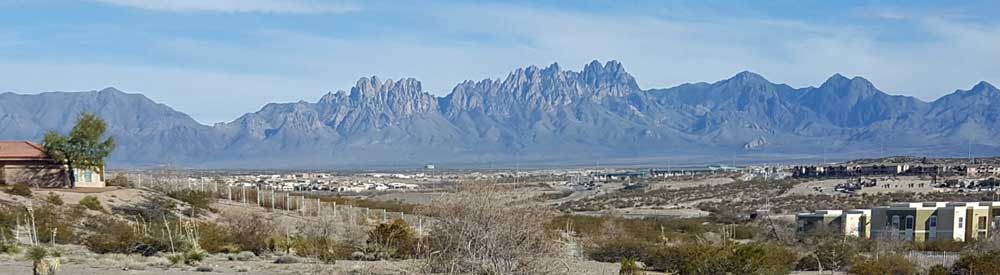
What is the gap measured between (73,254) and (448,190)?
1472cm

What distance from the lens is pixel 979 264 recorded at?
29.2 m

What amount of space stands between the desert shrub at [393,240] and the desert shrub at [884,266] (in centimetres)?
1177

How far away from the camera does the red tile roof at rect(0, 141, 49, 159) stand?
58.8m

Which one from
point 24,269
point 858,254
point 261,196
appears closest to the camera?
point 24,269

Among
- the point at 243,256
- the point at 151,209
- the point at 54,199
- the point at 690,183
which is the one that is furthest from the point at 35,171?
the point at 690,183

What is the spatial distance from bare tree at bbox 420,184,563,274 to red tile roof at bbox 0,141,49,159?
4096cm

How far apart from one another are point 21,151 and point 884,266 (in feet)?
142

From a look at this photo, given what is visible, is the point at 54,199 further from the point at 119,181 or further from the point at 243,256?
the point at 243,256

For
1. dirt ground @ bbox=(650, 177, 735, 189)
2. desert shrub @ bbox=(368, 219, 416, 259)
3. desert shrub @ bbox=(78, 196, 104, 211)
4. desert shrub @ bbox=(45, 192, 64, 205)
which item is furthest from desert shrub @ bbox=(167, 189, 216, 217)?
dirt ground @ bbox=(650, 177, 735, 189)

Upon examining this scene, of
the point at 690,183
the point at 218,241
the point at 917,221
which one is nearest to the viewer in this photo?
the point at 218,241

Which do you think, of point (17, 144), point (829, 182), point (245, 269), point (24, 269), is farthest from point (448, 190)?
point (829, 182)

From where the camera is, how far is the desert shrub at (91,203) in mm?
50344

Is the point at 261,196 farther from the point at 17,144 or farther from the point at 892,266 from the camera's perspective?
the point at 892,266

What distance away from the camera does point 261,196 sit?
6606cm
